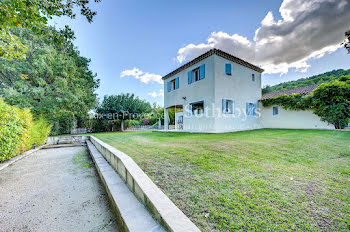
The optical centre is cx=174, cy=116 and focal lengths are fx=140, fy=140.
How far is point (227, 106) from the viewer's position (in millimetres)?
9906

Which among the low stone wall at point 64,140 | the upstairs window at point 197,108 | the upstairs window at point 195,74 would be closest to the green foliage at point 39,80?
the low stone wall at point 64,140

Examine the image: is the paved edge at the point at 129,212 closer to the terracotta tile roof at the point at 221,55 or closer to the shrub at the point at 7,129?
the shrub at the point at 7,129

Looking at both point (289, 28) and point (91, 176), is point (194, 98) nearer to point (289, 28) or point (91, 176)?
point (289, 28)

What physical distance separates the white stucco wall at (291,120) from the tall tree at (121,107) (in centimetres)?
1448

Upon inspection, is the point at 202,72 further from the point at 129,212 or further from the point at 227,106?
the point at 129,212

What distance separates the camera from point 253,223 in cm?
120

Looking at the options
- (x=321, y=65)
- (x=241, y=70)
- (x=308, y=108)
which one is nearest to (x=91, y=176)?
(x=241, y=70)

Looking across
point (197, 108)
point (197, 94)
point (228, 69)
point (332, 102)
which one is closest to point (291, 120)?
point (332, 102)

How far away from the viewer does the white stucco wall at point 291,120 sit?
9.65 m

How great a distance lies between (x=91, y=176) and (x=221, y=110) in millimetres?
8059

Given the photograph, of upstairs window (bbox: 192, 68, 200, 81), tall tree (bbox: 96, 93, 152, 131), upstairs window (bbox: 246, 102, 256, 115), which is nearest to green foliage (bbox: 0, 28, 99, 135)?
tall tree (bbox: 96, 93, 152, 131)

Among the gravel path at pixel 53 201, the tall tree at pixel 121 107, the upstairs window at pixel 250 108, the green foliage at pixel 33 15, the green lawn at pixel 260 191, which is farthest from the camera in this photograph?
the tall tree at pixel 121 107

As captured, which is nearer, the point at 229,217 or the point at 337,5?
the point at 229,217

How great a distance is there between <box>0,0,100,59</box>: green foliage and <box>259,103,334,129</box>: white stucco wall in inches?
522
